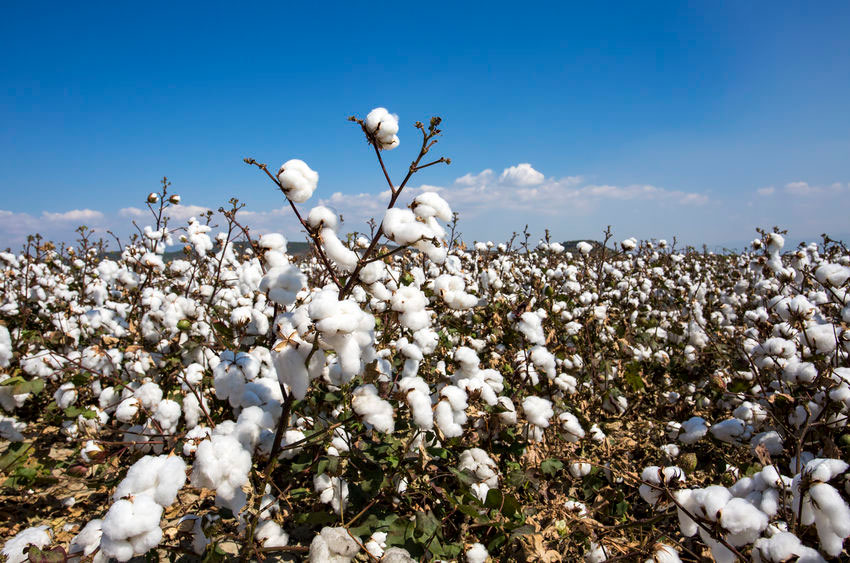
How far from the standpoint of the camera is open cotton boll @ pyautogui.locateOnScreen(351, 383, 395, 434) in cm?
175

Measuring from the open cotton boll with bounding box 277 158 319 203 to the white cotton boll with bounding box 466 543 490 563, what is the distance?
1.93 meters

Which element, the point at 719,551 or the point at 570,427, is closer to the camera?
the point at 719,551

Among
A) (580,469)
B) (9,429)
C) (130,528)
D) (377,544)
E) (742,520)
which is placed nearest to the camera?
(130,528)

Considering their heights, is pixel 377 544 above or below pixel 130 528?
below

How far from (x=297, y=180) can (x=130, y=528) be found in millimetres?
1259

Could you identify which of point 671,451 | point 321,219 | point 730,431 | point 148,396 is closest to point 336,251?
point 321,219

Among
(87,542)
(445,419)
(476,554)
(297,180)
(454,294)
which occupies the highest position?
(297,180)

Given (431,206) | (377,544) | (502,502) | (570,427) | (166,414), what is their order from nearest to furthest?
1. (431,206)
2. (377,544)
3. (502,502)
4. (166,414)
5. (570,427)

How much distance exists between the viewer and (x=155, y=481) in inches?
56.4

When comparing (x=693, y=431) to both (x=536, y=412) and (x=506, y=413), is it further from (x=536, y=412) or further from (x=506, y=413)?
(x=506, y=413)

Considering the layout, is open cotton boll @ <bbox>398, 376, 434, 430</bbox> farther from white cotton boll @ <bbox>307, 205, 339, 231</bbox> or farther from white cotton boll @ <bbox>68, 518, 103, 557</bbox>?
white cotton boll @ <bbox>68, 518, 103, 557</bbox>

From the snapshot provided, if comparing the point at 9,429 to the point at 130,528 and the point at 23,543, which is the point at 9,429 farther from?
the point at 130,528

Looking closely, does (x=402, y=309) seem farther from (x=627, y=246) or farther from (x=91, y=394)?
(x=627, y=246)

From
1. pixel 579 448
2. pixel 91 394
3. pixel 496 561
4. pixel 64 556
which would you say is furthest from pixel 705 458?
pixel 91 394
